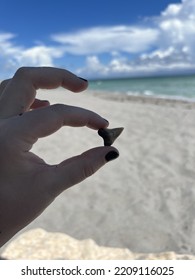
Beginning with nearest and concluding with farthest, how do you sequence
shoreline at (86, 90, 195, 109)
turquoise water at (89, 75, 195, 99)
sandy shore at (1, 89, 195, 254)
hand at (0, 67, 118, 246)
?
hand at (0, 67, 118, 246) < sandy shore at (1, 89, 195, 254) < shoreline at (86, 90, 195, 109) < turquoise water at (89, 75, 195, 99)

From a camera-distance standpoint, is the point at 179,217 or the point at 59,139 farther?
the point at 59,139

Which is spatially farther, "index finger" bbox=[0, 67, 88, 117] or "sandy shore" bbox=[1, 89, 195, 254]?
"sandy shore" bbox=[1, 89, 195, 254]

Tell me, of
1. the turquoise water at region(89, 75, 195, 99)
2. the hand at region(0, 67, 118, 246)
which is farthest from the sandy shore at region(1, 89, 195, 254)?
the turquoise water at region(89, 75, 195, 99)

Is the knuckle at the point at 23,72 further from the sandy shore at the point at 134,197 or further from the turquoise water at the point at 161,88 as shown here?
the turquoise water at the point at 161,88

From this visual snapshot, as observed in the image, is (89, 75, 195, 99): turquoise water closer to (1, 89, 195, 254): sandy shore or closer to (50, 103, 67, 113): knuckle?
(1, 89, 195, 254): sandy shore

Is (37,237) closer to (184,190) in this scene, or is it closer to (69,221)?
(69,221)

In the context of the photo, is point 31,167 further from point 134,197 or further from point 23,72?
point 134,197

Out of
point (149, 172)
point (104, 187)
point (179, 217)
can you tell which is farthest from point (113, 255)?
point (149, 172)

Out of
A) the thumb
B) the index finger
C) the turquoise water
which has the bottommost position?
the thumb

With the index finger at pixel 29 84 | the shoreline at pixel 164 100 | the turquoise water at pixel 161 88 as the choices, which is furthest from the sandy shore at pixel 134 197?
the turquoise water at pixel 161 88
